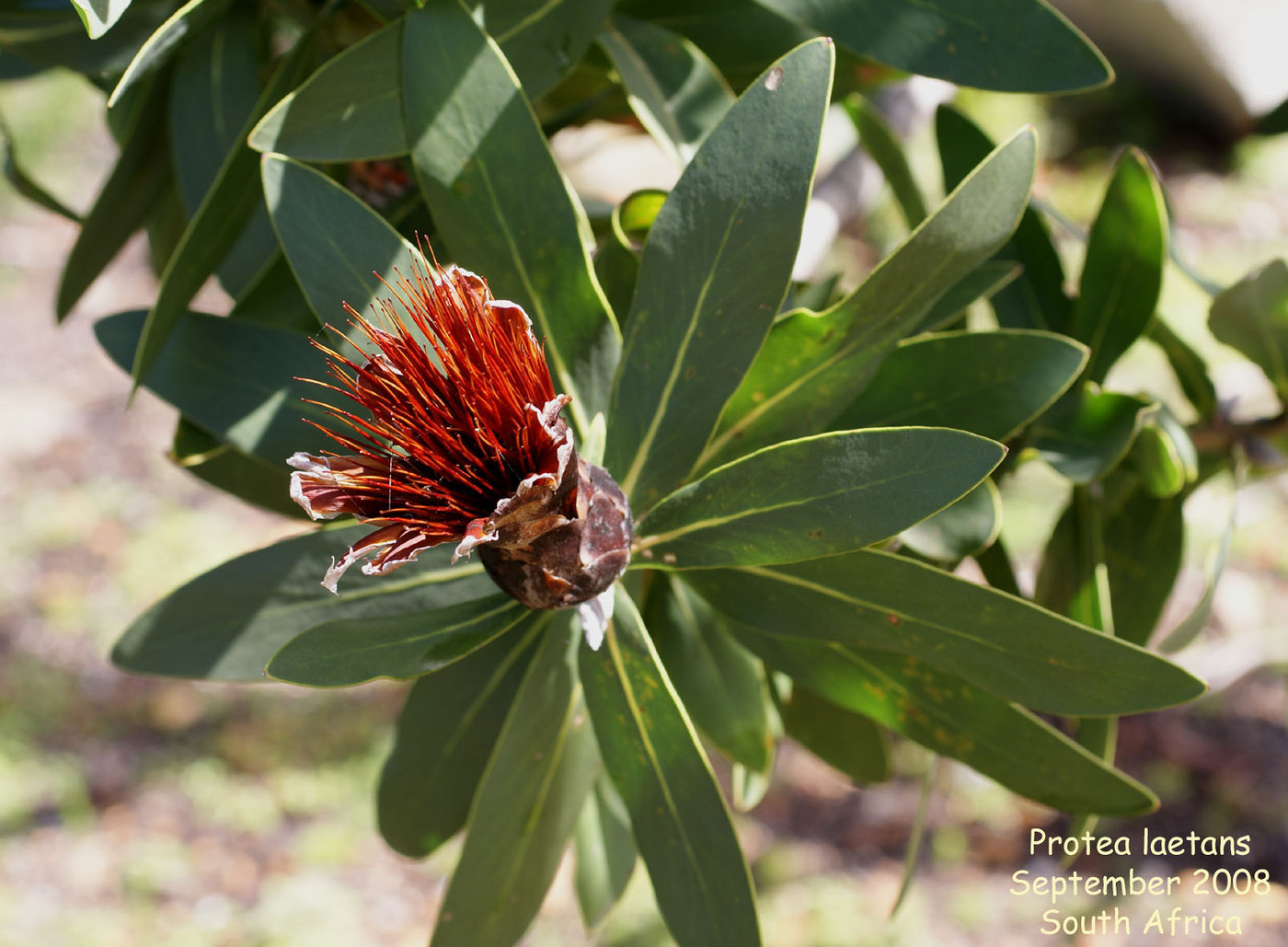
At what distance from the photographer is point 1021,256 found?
2.93ft

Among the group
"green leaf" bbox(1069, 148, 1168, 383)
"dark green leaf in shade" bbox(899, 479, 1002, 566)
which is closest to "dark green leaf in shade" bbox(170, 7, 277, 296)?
"dark green leaf in shade" bbox(899, 479, 1002, 566)

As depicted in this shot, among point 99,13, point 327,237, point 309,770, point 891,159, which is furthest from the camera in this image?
point 309,770

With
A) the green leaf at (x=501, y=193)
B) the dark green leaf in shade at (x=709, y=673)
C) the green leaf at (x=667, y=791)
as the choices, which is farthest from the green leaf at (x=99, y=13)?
the dark green leaf in shade at (x=709, y=673)

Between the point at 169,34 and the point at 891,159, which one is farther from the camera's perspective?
the point at 891,159

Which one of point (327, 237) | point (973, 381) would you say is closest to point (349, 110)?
point (327, 237)

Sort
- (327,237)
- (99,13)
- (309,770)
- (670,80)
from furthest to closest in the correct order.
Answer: (309,770) < (670,80) < (327,237) < (99,13)

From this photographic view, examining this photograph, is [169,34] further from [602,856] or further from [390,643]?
[602,856]

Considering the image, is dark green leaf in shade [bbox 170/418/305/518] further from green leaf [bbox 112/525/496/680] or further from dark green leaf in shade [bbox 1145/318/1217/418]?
dark green leaf in shade [bbox 1145/318/1217/418]

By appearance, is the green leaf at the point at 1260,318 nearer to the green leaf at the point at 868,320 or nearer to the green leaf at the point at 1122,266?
the green leaf at the point at 1122,266

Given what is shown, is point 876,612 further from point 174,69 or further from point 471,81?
point 174,69

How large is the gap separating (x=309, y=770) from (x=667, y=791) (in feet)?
7.74

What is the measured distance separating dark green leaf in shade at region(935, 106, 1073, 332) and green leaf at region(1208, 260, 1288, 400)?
0.42ft

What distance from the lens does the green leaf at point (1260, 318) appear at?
0.76m

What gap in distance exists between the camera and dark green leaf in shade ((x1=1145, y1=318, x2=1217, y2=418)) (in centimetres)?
91
